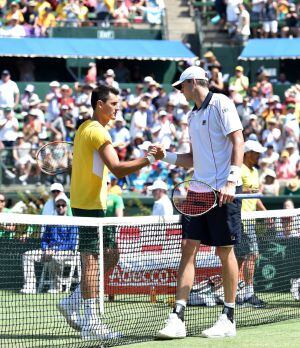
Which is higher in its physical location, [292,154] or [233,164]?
[233,164]

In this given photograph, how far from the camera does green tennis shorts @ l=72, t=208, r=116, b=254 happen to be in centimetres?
875

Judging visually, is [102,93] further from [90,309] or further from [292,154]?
[292,154]

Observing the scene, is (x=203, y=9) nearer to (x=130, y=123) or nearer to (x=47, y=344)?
(x=130, y=123)

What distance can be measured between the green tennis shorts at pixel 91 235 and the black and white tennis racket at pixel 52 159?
842 millimetres

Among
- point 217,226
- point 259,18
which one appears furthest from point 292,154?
point 217,226

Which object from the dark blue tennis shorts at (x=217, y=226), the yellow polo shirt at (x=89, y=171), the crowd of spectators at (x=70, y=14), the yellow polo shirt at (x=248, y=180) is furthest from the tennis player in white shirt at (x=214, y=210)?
the crowd of spectators at (x=70, y=14)

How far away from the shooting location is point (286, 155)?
2022cm

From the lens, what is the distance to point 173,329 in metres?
8.48

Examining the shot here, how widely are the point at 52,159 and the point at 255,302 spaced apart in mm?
2314

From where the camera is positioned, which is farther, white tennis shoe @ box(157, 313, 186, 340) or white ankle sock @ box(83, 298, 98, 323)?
white ankle sock @ box(83, 298, 98, 323)

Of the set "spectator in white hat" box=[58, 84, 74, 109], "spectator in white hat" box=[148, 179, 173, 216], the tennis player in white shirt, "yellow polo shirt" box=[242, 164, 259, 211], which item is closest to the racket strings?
the tennis player in white shirt

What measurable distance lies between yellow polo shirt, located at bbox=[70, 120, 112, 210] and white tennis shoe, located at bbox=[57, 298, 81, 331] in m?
0.77

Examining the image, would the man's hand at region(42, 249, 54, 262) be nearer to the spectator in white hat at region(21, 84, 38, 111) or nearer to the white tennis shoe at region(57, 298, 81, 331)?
the white tennis shoe at region(57, 298, 81, 331)

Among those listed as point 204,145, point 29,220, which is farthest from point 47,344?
point 204,145
